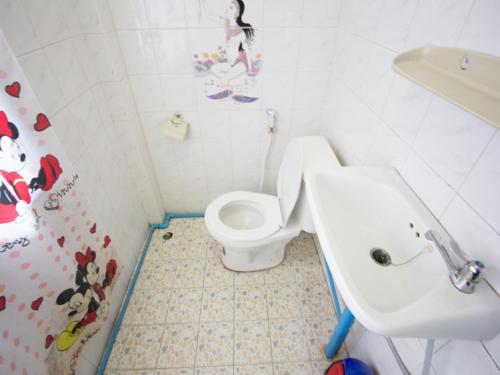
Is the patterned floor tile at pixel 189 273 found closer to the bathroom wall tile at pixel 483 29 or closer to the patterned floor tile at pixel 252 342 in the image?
the patterned floor tile at pixel 252 342

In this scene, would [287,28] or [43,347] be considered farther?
[287,28]

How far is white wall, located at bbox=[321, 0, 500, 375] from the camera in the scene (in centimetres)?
59

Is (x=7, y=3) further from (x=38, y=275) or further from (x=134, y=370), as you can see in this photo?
(x=134, y=370)

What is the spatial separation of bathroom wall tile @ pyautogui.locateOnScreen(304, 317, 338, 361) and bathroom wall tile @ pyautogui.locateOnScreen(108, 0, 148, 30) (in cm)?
184

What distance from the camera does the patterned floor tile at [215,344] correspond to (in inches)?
52.6

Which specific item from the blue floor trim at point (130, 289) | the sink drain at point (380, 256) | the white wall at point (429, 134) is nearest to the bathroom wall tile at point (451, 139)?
the white wall at point (429, 134)

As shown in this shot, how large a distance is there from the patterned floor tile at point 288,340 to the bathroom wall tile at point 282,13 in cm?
163

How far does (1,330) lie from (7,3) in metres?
0.94

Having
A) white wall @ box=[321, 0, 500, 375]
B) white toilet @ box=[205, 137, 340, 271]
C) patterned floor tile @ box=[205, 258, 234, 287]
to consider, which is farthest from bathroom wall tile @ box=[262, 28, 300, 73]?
patterned floor tile @ box=[205, 258, 234, 287]

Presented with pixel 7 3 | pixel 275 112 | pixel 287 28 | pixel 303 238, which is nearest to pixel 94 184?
pixel 7 3

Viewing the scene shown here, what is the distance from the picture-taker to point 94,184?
4.09 feet

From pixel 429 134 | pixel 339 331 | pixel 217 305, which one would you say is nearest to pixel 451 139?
pixel 429 134

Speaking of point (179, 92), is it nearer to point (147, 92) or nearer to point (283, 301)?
point (147, 92)

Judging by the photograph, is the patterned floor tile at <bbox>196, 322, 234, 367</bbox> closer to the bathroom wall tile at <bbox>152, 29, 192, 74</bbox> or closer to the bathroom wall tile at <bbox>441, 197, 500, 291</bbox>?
the bathroom wall tile at <bbox>441, 197, 500, 291</bbox>
